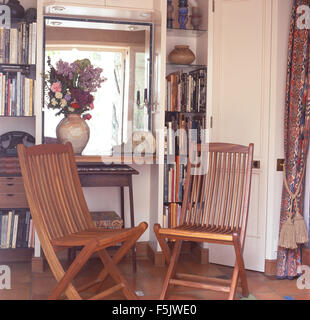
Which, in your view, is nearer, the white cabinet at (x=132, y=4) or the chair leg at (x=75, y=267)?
the chair leg at (x=75, y=267)

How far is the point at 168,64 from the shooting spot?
4.29 metres

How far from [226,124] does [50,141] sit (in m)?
1.49

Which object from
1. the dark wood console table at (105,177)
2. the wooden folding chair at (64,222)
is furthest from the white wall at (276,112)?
the wooden folding chair at (64,222)

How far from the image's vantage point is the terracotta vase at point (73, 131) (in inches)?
158

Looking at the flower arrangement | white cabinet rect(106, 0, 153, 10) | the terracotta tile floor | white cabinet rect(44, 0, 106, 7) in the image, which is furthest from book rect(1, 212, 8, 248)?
white cabinet rect(106, 0, 153, 10)

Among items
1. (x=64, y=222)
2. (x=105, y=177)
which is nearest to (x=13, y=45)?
(x=105, y=177)

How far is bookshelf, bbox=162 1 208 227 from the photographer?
4.23 metres

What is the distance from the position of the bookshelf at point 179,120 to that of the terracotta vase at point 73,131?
0.72m

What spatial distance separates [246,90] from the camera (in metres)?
4.02

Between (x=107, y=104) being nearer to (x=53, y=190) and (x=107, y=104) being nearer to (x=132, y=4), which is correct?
(x=132, y=4)

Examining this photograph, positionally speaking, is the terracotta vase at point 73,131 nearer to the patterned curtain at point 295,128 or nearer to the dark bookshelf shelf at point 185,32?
the dark bookshelf shelf at point 185,32

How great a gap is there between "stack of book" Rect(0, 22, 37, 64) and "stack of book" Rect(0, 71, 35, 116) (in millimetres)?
119

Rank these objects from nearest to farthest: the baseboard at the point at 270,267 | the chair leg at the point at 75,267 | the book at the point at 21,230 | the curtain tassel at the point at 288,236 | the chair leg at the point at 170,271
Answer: the chair leg at the point at 75,267 → the chair leg at the point at 170,271 → the curtain tassel at the point at 288,236 → the baseboard at the point at 270,267 → the book at the point at 21,230

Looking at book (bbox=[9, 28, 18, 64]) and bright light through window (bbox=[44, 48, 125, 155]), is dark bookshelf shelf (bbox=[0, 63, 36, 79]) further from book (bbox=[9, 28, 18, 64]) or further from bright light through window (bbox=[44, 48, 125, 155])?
bright light through window (bbox=[44, 48, 125, 155])
